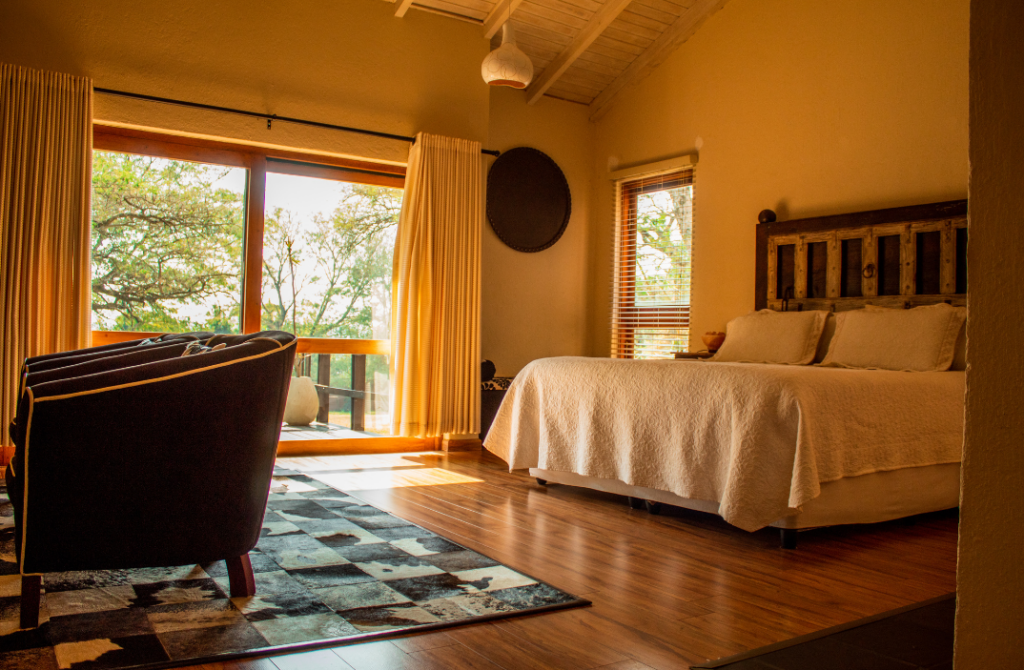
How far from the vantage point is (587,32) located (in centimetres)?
559

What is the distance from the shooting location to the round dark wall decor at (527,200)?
6.06 meters

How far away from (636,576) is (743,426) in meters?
0.78

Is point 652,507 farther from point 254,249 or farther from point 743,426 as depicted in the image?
point 254,249

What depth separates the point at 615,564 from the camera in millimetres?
2646

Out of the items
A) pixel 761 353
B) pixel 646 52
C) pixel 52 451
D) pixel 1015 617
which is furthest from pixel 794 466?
pixel 646 52

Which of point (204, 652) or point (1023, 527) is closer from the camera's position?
point (1023, 527)

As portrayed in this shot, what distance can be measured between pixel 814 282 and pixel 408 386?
8.83ft

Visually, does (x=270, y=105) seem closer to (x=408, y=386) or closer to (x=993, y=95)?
(x=408, y=386)

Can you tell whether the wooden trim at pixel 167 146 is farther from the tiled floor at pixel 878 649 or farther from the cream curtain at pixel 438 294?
the tiled floor at pixel 878 649

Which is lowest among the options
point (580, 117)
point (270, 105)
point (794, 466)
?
point (794, 466)

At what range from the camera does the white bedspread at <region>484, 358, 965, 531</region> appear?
2.90 metres

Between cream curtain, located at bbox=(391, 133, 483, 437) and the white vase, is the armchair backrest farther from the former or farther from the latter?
cream curtain, located at bbox=(391, 133, 483, 437)

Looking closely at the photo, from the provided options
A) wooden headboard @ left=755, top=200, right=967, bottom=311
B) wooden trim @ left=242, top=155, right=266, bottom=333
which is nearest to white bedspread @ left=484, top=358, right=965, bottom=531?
wooden headboard @ left=755, top=200, right=967, bottom=311

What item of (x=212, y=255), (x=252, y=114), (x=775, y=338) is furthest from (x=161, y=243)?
(x=775, y=338)
